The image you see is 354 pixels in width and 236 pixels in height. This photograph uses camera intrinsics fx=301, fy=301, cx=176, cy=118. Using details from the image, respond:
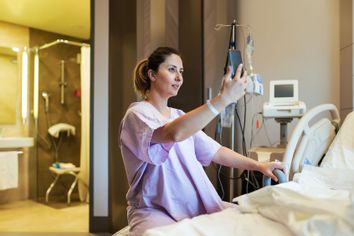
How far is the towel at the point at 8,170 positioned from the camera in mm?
3023

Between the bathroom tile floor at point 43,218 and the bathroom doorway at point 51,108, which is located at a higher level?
the bathroom doorway at point 51,108

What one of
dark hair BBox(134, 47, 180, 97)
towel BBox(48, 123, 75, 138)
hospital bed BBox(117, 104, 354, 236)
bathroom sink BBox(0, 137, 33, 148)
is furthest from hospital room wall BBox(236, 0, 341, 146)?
bathroom sink BBox(0, 137, 33, 148)

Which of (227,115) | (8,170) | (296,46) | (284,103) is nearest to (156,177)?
(227,115)

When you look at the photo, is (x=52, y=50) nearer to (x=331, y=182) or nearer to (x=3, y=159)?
(x=3, y=159)

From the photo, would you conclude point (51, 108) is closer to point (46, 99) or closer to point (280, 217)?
point (46, 99)

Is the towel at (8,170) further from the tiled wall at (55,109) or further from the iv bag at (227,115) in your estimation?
the iv bag at (227,115)

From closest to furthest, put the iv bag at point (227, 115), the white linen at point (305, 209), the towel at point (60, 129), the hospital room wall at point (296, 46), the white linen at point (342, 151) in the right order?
the white linen at point (305, 209)
the white linen at point (342, 151)
the iv bag at point (227, 115)
the hospital room wall at point (296, 46)
the towel at point (60, 129)

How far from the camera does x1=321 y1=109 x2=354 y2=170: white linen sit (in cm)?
130

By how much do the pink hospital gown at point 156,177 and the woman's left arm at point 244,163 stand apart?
146mm

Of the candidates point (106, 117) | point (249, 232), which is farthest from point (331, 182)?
point (106, 117)

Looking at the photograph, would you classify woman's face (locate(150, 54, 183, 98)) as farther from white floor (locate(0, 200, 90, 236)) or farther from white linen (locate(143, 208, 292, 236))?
white floor (locate(0, 200, 90, 236))

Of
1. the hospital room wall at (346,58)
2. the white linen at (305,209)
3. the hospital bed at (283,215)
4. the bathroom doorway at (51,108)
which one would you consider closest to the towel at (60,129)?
the bathroom doorway at (51,108)

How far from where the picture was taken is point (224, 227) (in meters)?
0.64

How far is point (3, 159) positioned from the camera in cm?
304
